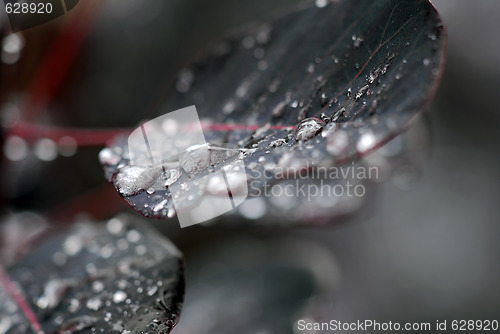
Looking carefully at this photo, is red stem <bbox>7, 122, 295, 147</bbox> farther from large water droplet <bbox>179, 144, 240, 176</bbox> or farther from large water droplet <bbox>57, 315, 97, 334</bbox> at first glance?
large water droplet <bbox>57, 315, 97, 334</bbox>

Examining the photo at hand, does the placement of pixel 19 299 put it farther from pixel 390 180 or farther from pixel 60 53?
pixel 390 180

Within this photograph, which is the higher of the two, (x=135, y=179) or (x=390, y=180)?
(x=135, y=179)

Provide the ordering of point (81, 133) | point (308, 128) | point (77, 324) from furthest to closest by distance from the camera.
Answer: point (81, 133) < point (77, 324) < point (308, 128)

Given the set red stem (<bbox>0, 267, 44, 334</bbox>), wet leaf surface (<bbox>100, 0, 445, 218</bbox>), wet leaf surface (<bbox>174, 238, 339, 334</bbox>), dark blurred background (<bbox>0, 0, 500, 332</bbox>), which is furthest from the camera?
dark blurred background (<bbox>0, 0, 500, 332</bbox>)

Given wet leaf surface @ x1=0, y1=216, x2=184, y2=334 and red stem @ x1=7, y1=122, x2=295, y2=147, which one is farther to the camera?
red stem @ x1=7, y1=122, x2=295, y2=147

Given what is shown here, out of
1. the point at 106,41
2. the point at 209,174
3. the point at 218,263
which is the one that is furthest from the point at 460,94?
the point at 209,174

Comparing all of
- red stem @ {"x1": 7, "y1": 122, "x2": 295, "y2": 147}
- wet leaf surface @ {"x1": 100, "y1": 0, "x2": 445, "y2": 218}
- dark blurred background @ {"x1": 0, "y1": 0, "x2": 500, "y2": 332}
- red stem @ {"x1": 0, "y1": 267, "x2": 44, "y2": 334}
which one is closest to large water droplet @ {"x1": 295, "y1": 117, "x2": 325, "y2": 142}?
wet leaf surface @ {"x1": 100, "y1": 0, "x2": 445, "y2": 218}

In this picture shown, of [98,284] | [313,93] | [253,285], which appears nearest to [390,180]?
[253,285]
